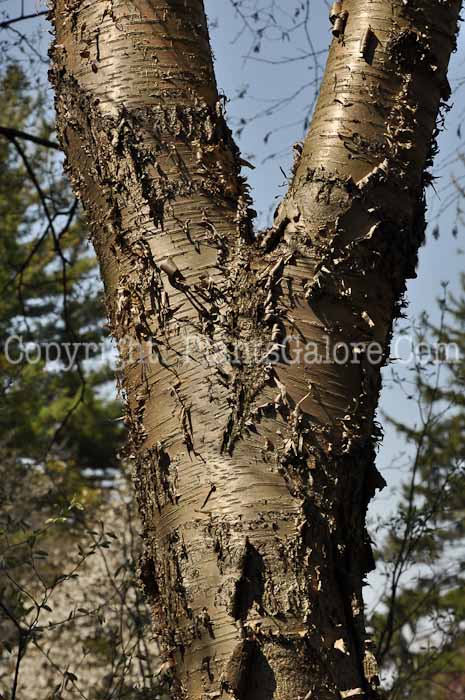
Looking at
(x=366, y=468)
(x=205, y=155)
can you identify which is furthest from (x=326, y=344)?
(x=205, y=155)

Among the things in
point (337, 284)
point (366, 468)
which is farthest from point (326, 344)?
point (366, 468)

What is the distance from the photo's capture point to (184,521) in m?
1.29

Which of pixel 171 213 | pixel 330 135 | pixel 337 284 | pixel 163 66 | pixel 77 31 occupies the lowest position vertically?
pixel 337 284

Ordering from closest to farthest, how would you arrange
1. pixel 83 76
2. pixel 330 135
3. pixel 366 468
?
1. pixel 366 468
2. pixel 330 135
3. pixel 83 76

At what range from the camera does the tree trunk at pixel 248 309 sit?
48.1 inches

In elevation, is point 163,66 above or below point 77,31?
below

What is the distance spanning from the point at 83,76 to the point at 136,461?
32.0 inches

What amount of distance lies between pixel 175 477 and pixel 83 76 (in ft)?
2.87

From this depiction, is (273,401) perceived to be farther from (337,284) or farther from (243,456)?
(337,284)

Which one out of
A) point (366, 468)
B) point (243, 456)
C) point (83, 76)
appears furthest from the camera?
point (83, 76)

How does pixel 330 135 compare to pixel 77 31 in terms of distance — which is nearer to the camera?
pixel 330 135

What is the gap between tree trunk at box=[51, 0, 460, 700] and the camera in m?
1.22

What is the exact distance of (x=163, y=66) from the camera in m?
1.60

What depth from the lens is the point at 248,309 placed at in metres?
1.38
